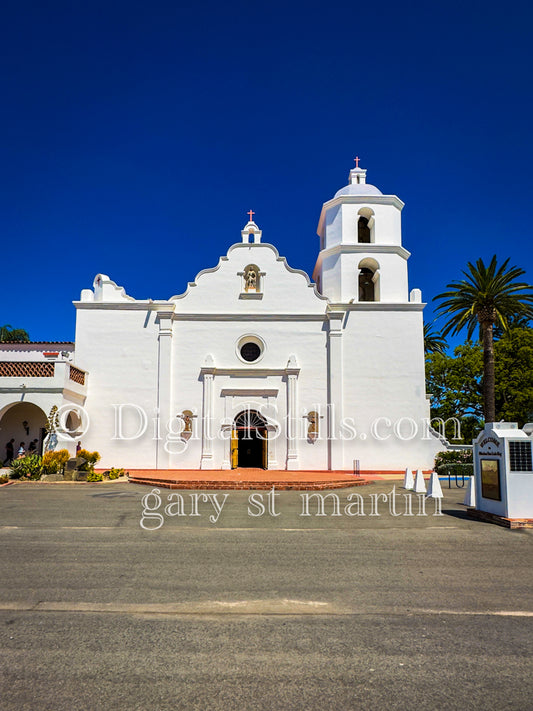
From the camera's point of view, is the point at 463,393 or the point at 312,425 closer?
the point at 312,425

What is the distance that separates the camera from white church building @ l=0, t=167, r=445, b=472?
24719 mm

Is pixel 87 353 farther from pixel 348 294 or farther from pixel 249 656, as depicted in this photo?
pixel 249 656

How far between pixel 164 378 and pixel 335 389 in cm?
791

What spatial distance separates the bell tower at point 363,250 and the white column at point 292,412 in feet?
13.7

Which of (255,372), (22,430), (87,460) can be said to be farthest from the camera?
(22,430)

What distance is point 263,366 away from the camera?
25.4 meters

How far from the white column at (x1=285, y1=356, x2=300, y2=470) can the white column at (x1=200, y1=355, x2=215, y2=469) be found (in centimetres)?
351

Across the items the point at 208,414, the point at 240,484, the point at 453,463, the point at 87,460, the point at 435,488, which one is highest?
the point at 208,414

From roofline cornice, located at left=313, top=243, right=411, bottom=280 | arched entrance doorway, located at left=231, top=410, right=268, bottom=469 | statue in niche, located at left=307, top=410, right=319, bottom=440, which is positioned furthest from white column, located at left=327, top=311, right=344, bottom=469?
roofline cornice, located at left=313, top=243, right=411, bottom=280

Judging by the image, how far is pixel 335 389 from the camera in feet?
81.8

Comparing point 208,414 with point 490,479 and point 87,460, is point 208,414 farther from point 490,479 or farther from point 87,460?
point 490,479

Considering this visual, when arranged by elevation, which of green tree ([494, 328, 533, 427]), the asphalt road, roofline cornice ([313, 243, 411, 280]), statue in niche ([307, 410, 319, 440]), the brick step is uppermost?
roofline cornice ([313, 243, 411, 280])

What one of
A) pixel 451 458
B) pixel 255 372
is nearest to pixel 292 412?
pixel 255 372

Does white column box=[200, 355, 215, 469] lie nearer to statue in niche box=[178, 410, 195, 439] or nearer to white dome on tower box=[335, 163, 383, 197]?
statue in niche box=[178, 410, 195, 439]
